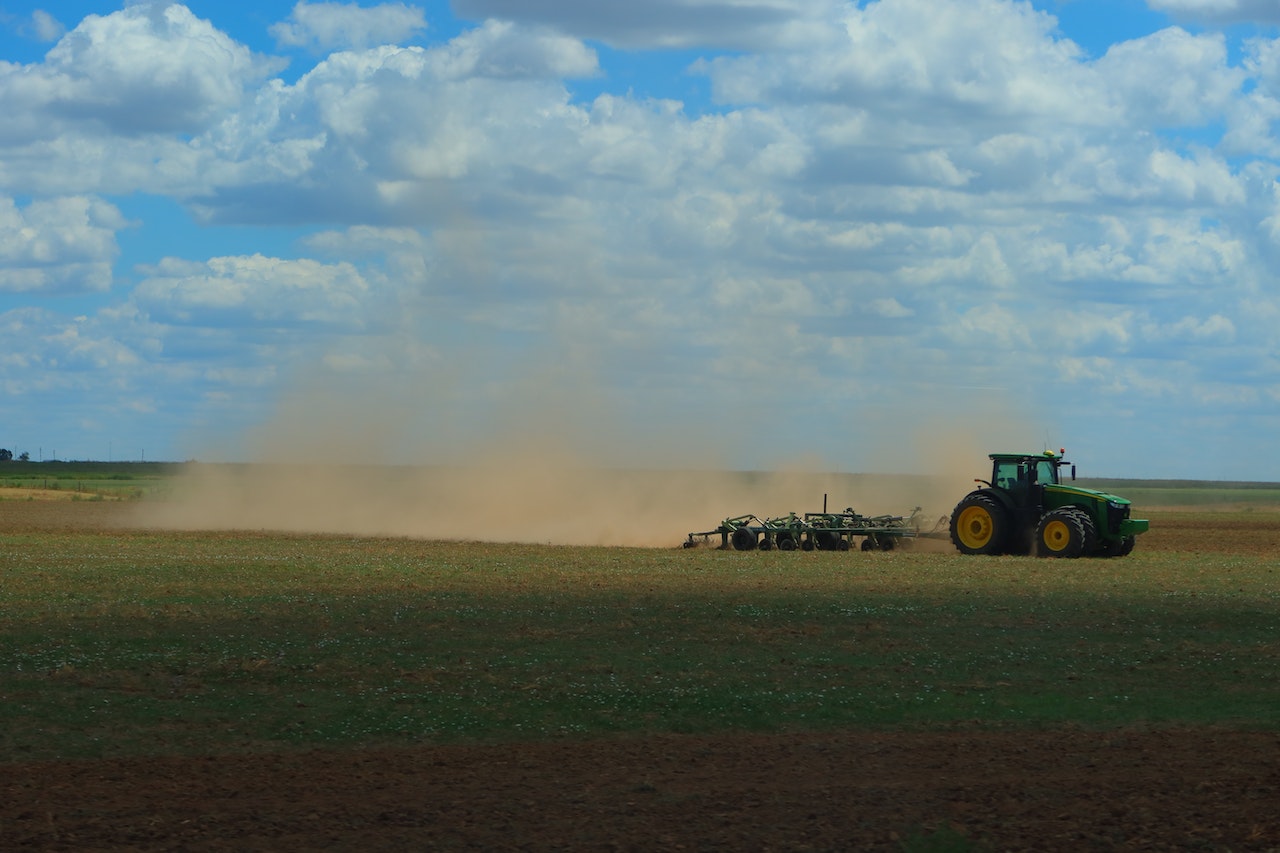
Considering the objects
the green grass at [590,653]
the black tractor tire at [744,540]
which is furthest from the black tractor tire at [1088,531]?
the black tractor tire at [744,540]

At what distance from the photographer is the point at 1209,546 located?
46219mm

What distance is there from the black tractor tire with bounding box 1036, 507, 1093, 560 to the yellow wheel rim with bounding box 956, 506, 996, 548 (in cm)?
141

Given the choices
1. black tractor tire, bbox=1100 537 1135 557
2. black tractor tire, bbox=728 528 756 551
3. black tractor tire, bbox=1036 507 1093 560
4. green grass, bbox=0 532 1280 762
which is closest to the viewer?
green grass, bbox=0 532 1280 762

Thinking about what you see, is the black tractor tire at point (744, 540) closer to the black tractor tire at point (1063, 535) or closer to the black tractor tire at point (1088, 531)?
the black tractor tire at point (1063, 535)

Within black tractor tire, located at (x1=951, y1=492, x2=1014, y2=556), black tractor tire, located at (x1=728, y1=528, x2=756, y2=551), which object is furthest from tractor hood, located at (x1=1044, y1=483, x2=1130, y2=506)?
black tractor tire, located at (x1=728, y1=528, x2=756, y2=551)

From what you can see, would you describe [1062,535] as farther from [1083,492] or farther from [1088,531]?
[1083,492]

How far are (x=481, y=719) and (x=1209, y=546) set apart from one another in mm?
38241

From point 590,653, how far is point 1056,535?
22179 millimetres

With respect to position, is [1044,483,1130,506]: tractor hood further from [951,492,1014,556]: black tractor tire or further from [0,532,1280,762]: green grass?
[0,532,1280,762]: green grass

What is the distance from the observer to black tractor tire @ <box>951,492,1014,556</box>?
3812 cm

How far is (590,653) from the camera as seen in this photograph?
61.4 ft

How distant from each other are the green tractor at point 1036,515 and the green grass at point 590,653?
552 cm

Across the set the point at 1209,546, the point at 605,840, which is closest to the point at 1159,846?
the point at 605,840

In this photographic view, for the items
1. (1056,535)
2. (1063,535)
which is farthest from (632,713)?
(1056,535)
